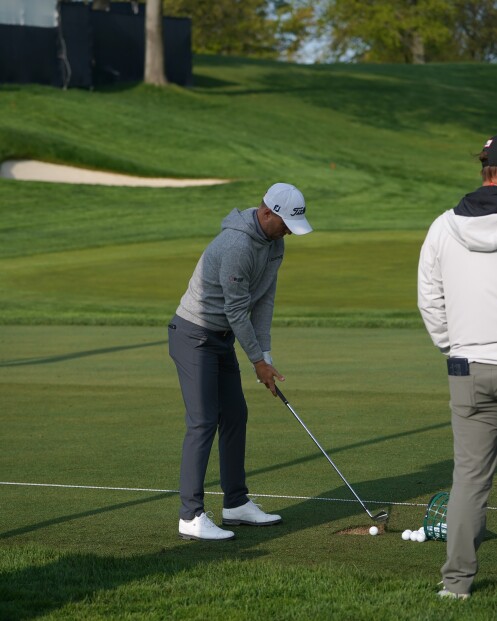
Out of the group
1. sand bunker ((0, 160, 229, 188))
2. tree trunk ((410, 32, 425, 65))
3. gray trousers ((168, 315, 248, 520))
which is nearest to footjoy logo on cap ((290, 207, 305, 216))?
gray trousers ((168, 315, 248, 520))

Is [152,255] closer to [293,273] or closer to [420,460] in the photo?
[293,273]

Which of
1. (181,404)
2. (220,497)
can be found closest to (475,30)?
(181,404)

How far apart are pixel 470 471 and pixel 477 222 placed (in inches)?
41.3

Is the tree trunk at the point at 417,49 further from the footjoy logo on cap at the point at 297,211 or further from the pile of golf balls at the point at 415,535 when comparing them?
the pile of golf balls at the point at 415,535

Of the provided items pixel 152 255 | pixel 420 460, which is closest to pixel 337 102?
pixel 152 255

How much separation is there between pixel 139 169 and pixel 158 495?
1429 inches

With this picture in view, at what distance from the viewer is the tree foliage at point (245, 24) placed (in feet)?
252

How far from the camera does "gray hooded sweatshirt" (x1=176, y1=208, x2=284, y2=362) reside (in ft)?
23.3

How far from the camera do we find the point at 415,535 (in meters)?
6.85

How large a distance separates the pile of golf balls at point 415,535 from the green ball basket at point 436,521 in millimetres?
25

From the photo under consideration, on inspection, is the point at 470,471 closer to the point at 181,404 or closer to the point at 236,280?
the point at 236,280

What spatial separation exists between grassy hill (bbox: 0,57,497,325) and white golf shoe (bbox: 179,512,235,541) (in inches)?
297

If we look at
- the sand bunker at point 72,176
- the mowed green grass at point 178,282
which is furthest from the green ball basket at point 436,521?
the sand bunker at point 72,176

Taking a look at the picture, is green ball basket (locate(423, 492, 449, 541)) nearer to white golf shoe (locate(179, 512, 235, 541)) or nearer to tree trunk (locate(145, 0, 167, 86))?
white golf shoe (locate(179, 512, 235, 541))
